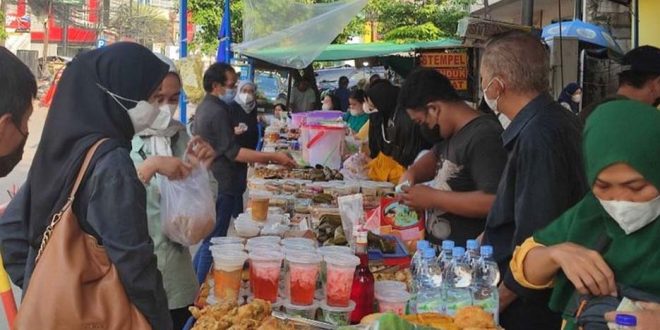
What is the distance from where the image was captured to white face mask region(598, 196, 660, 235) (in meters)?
1.77

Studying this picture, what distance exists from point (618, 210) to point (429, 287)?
0.89 meters

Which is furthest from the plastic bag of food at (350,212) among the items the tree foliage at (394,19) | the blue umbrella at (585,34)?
the tree foliage at (394,19)

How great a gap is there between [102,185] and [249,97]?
226 inches

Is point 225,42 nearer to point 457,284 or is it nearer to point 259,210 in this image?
point 259,210

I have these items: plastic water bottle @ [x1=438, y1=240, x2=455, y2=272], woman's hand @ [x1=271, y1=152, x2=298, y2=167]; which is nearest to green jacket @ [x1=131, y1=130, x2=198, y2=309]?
plastic water bottle @ [x1=438, y1=240, x2=455, y2=272]

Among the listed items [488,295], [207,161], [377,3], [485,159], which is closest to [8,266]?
[207,161]

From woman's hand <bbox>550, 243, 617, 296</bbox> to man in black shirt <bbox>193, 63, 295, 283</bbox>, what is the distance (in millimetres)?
4759

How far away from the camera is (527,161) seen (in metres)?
2.56

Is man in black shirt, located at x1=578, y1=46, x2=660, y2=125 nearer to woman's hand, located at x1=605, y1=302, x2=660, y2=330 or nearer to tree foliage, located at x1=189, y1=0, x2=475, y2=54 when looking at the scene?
woman's hand, located at x1=605, y1=302, x2=660, y2=330

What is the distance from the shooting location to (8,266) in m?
2.71

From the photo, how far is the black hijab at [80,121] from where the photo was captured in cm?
231

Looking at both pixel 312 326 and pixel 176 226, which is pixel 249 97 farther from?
pixel 312 326

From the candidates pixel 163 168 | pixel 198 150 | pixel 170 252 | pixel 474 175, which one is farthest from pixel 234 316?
pixel 474 175

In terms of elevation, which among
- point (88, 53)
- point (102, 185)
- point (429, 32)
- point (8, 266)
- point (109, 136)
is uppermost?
point (429, 32)
